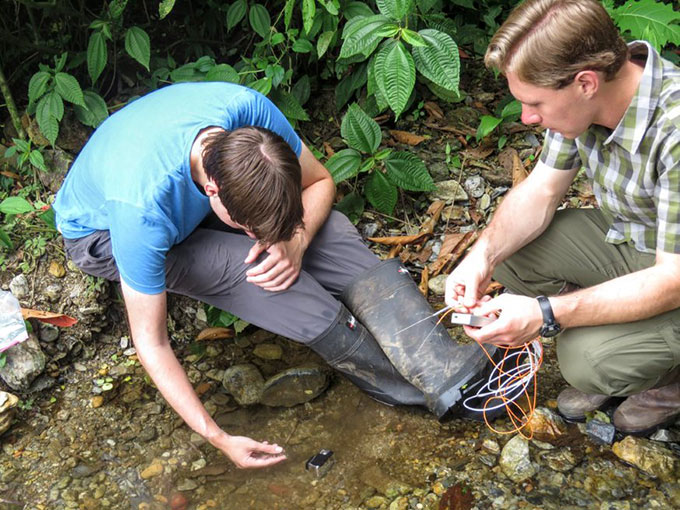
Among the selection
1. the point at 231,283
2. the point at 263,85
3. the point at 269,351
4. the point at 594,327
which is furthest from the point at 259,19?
the point at 594,327

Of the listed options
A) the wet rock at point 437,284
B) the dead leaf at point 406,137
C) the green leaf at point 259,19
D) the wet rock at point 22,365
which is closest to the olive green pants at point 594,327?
the wet rock at point 437,284

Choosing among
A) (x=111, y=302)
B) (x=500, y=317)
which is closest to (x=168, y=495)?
(x=111, y=302)

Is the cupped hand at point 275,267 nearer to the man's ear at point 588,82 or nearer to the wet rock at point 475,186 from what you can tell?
the man's ear at point 588,82

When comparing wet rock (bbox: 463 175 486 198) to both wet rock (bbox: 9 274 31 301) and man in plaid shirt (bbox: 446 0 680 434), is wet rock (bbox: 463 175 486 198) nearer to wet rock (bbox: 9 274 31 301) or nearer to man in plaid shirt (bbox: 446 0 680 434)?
man in plaid shirt (bbox: 446 0 680 434)

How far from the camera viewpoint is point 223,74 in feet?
9.96

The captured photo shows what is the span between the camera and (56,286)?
9.68ft

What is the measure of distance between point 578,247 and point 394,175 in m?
0.99

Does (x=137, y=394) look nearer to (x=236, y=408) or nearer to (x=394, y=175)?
(x=236, y=408)

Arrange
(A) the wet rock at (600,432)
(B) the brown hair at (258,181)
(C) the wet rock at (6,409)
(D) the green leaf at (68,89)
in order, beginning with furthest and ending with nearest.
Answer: (D) the green leaf at (68,89) → (C) the wet rock at (6,409) → (A) the wet rock at (600,432) → (B) the brown hair at (258,181)

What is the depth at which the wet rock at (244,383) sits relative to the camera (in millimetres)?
2709

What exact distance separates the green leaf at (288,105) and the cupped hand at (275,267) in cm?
97

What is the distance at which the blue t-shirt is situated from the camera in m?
2.03

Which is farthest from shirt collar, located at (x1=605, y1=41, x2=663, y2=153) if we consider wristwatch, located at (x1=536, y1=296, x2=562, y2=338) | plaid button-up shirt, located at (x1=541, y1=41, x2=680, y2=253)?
wristwatch, located at (x1=536, y1=296, x2=562, y2=338)

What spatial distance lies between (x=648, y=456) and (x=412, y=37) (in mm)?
1762
